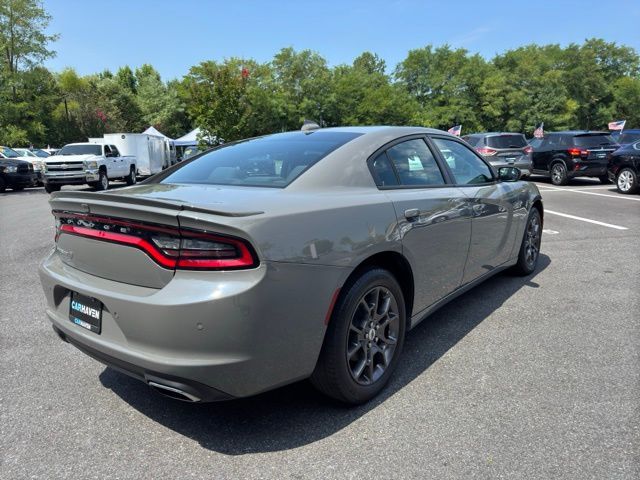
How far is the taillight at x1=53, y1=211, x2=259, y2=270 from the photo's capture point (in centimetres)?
203

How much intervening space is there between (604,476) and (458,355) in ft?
4.16

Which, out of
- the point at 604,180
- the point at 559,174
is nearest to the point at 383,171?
the point at 559,174

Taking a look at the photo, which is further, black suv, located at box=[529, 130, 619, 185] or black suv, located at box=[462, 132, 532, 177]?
black suv, located at box=[462, 132, 532, 177]

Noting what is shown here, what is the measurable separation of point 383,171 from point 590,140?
1412 centimetres

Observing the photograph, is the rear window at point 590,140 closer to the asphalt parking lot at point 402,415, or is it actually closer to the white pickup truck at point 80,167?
the asphalt parking lot at point 402,415

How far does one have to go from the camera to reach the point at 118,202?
7.54ft

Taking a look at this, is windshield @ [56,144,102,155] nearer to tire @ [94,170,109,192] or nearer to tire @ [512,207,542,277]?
tire @ [94,170,109,192]

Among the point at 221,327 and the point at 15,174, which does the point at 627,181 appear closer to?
the point at 221,327

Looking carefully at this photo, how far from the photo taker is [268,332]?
2.07 metres

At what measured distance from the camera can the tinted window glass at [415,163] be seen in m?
3.14

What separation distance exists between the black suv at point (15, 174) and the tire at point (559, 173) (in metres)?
19.2

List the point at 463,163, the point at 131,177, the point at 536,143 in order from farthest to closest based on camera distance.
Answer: the point at 131,177
the point at 536,143
the point at 463,163

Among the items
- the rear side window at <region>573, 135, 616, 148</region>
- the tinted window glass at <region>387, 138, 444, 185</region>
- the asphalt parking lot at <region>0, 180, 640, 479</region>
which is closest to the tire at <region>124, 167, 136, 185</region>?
the rear side window at <region>573, 135, 616, 148</region>

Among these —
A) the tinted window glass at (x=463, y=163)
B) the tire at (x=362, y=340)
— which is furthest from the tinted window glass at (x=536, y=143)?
the tire at (x=362, y=340)
